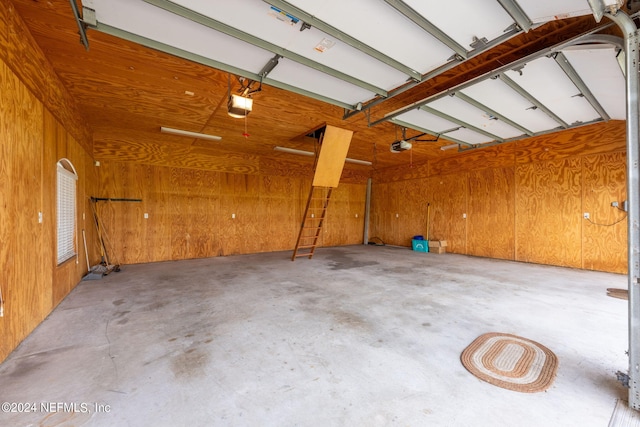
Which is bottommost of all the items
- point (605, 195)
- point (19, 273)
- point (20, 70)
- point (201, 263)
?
point (201, 263)

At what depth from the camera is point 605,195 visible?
17.0 ft

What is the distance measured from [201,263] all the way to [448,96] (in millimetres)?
6012

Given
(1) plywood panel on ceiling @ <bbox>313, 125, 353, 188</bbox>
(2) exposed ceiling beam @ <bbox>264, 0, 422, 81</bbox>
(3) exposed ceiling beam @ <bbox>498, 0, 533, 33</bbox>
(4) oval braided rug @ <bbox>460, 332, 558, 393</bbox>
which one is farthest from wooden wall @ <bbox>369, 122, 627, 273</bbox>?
(2) exposed ceiling beam @ <bbox>264, 0, 422, 81</bbox>

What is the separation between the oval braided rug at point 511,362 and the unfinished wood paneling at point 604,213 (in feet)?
15.5

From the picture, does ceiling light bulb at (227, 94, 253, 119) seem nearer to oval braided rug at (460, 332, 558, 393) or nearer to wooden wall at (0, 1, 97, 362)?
wooden wall at (0, 1, 97, 362)

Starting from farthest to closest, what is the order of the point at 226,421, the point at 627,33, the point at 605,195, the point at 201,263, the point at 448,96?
the point at 201,263
the point at 605,195
the point at 448,96
the point at 627,33
the point at 226,421

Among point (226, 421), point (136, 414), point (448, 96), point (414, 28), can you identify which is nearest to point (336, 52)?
point (414, 28)

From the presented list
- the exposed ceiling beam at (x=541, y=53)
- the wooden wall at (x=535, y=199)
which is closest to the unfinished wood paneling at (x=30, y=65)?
the exposed ceiling beam at (x=541, y=53)

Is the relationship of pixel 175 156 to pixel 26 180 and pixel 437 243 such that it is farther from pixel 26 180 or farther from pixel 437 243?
pixel 437 243

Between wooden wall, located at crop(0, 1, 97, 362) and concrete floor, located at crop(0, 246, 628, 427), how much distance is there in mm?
340

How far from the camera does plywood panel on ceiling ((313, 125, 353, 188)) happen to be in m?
5.31

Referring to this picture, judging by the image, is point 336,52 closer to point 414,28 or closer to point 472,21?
point 414,28

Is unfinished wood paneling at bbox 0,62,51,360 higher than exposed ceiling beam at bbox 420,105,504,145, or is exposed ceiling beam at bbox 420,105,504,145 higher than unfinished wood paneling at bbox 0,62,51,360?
exposed ceiling beam at bbox 420,105,504,145

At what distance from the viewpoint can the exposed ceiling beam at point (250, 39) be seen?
1.81 meters
